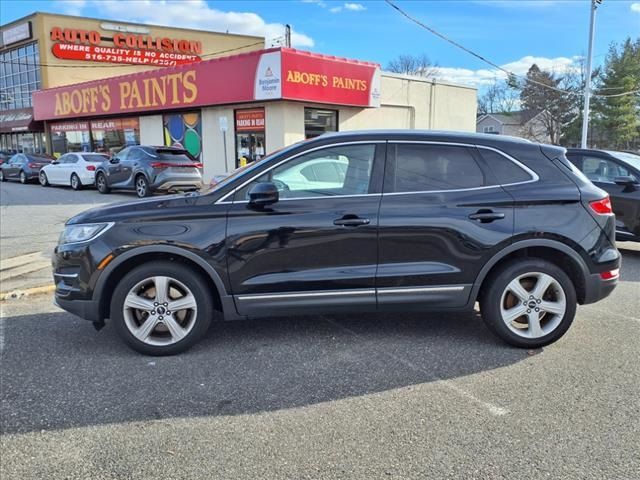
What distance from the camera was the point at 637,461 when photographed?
2.78 m

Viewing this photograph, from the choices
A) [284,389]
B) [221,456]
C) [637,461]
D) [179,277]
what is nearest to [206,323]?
[179,277]

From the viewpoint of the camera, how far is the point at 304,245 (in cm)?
412

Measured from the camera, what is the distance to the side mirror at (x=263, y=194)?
4.00 metres

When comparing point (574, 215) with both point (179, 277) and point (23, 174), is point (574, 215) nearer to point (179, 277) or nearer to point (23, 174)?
point (179, 277)

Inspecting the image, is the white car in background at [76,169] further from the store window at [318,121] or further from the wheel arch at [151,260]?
the wheel arch at [151,260]

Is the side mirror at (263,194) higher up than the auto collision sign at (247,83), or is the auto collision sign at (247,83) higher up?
the auto collision sign at (247,83)

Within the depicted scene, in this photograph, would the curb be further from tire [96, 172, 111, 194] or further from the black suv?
tire [96, 172, 111, 194]

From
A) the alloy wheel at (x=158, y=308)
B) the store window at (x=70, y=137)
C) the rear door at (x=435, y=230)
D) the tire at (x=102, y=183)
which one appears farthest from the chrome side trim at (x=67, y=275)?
the store window at (x=70, y=137)

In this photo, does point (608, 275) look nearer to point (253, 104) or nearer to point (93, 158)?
point (253, 104)

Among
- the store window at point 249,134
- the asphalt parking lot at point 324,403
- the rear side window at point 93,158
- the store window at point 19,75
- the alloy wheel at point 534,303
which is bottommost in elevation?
the asphalt parking lot at point 324,403

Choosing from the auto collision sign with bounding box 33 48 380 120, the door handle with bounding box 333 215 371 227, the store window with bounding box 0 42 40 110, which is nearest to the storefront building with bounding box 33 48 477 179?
the auto collision sign with bounding box 33 48 380 120

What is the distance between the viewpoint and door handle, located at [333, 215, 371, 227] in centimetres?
411

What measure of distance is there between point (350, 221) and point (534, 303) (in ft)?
5.46

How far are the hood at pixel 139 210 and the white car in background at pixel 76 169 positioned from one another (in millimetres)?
15753
